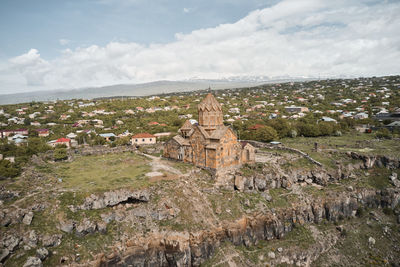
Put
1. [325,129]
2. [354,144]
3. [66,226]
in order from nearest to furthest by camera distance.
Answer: [66,226] < [354,144] < [325,129]

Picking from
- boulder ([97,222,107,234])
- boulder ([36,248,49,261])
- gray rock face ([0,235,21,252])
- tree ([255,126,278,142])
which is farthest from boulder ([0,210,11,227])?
tree ([255,126,278,142])

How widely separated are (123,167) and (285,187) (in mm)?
23157

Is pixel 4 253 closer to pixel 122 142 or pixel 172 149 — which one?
pixel 172 149

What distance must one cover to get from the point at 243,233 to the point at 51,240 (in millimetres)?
18602

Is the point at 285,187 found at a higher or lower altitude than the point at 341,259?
higher

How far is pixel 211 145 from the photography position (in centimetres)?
3466

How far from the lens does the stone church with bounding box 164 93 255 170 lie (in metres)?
34.7

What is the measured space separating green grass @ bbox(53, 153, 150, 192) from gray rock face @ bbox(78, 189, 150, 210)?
909 millimetres

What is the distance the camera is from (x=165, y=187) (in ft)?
96.9

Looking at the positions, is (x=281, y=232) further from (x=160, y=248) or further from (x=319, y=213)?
(x=160, y=248)

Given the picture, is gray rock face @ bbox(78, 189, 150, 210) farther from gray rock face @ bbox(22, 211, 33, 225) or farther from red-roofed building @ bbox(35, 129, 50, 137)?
red-roofed building @ bbox(35, 129, 50, 137)

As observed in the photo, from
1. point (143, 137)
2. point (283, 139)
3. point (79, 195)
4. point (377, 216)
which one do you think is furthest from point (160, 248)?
point (283, 139)

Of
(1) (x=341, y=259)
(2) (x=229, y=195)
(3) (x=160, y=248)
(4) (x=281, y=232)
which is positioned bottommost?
(1) (x=341, y=259)

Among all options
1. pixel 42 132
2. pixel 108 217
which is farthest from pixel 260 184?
pixel 42 132
